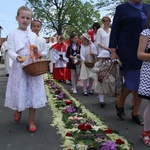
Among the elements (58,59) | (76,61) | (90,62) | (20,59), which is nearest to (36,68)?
(20,59)

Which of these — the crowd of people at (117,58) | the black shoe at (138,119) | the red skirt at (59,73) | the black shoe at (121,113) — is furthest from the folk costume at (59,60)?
the black shoe at (138,119)

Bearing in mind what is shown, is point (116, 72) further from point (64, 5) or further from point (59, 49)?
point (64, 5)

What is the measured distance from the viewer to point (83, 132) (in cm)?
420

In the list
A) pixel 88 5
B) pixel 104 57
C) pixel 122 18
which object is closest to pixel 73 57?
pixel 104 57

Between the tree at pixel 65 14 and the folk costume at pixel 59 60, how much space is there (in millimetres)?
38188

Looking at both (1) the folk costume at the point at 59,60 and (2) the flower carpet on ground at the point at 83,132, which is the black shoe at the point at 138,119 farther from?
(1) the folk costume at the point at 59,60

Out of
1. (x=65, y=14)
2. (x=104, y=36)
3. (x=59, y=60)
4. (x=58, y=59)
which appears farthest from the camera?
(x=65, y=14)

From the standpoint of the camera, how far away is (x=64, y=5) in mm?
52844

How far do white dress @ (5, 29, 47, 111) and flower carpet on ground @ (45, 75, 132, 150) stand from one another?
550 mm

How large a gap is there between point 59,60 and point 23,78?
7.50 meters

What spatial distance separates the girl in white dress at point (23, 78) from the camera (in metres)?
4.52

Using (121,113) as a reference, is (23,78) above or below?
above

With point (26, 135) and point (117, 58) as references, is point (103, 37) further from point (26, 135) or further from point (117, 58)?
point (26, 135)

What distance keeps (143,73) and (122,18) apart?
1.29m
